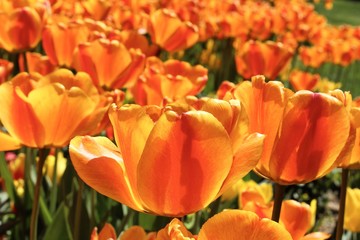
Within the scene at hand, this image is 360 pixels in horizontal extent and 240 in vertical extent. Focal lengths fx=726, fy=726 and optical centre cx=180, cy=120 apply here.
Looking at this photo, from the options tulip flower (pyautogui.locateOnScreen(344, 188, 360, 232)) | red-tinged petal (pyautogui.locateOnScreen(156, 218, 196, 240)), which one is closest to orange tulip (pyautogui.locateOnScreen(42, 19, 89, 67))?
tulip flower (pyautogui.locateOnScreen(344, 188, 360, 232))

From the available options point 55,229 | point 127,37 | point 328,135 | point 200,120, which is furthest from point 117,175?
point 127,37

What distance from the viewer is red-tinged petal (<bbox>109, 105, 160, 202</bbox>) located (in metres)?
0.95

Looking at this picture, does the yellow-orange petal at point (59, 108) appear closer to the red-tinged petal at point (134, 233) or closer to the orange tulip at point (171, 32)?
the red-tinged petal at point (134, 233)

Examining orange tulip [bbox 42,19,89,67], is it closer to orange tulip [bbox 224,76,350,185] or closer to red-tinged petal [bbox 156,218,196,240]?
orange tulip [bbox 224,76,350,185]

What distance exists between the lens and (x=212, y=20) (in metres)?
4.84

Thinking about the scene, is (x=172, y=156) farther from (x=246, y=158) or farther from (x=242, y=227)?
(x=242, y=227)

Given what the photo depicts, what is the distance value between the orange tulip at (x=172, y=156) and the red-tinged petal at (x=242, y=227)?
0.54 ft

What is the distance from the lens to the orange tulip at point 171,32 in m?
2.87

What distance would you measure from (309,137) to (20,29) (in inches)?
60.0

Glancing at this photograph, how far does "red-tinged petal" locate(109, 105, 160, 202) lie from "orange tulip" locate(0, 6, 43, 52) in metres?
1.45

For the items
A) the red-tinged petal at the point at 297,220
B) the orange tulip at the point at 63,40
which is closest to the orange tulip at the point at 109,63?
the orange tulip at the point at 63,40

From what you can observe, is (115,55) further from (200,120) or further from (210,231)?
(210,231)

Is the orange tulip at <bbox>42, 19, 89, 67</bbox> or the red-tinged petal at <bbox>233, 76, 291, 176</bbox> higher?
the red-tinged petal at <bbox>233, 76, 291, 176</bbox>

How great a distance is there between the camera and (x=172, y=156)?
0.93m
